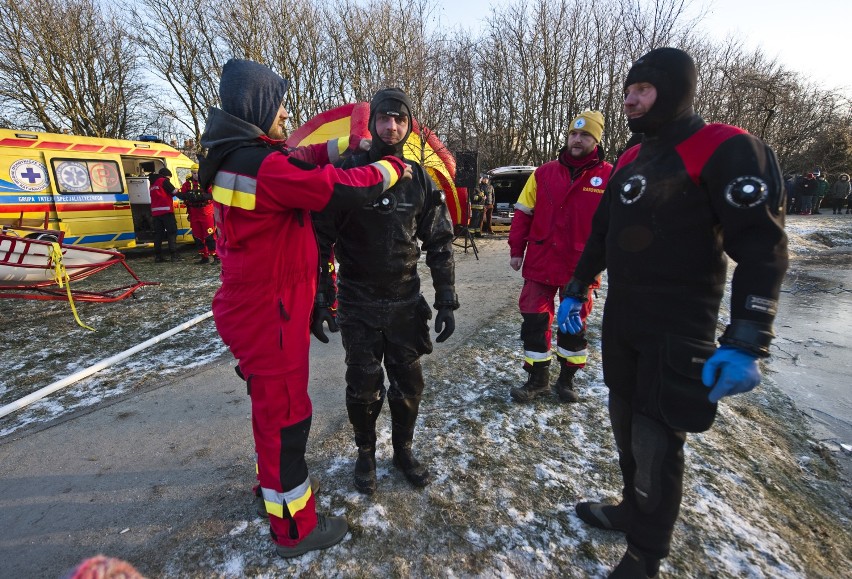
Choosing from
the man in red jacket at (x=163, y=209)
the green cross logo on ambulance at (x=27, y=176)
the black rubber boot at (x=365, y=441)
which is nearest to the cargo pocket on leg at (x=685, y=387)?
the black rubber boot at (x=365, y=441)

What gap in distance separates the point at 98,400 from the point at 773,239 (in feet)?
14.5

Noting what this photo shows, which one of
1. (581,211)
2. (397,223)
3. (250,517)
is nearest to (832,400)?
(581,211)

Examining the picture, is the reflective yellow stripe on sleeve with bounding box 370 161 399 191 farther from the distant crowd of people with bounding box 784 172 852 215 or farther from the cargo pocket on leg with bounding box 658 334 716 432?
the distant crowd of people with bounding box 784 172 852 215

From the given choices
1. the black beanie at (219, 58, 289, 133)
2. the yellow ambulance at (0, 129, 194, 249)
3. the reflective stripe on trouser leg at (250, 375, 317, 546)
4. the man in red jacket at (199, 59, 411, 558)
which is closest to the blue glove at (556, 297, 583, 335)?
the man in red jacket at (199, 59, 411, 558)

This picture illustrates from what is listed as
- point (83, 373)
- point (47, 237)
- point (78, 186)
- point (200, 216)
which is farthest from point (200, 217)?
point (83, 373)

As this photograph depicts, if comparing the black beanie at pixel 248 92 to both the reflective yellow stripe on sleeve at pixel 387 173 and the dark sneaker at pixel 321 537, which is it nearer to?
the reflective yellow stripe on sleeve at pixel 387 173

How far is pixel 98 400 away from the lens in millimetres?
3396

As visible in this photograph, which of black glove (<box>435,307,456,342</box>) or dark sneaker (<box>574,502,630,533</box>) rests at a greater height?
black glove (<box>435,307,456,342</box>)

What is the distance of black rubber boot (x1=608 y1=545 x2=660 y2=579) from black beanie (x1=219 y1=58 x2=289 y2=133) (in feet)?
7.73

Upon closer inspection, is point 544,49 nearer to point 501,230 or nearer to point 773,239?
point 501,230

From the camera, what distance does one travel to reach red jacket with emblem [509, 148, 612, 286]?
3114mm

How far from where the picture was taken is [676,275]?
161 cm

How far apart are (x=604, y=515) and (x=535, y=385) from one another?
135 cm

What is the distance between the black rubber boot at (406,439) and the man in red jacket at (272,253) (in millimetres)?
575
